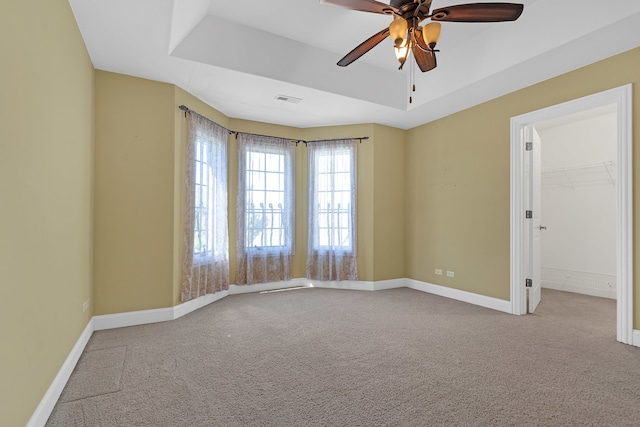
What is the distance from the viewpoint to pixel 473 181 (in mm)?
4215

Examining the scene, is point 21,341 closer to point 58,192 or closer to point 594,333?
point 58,192

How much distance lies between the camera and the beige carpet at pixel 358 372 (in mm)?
1798

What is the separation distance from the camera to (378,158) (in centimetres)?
503

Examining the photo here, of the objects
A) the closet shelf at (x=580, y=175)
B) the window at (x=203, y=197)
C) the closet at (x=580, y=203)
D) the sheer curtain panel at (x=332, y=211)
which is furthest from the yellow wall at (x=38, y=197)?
the closet shelf at (x=580, y=175)

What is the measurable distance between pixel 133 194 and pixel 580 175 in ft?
20.4

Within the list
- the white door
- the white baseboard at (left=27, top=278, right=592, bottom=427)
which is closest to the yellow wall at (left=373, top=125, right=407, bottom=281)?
the white baseboard at (left=27, top=278, right=592, bottom=427)

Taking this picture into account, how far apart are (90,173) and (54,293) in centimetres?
142

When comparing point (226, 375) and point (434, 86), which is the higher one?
point (434, 86)

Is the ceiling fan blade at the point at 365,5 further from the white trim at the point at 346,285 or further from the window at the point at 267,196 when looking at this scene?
the white trim at the point at 346,285

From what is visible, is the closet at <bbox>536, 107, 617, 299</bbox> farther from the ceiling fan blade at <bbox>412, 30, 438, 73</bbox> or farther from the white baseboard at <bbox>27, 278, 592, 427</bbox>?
the ceiling fan blade at <bbox>412, 30, 438, 73</bbox>

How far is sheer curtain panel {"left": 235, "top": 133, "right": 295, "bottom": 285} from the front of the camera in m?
4.70

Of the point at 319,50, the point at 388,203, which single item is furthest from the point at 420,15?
the point at 388,203

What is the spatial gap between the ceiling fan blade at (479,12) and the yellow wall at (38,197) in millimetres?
2353

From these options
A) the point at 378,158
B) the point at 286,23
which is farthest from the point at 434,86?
the point at 286,23
